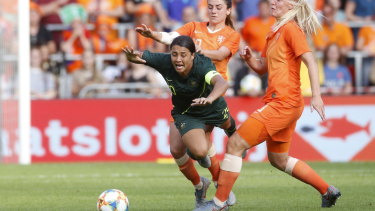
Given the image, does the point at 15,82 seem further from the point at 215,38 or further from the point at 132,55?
the point at 132,55

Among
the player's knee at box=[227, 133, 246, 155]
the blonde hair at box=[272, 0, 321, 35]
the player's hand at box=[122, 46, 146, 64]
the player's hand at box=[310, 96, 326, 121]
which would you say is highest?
the blonde hair at box=[272, 0, 321, 35]

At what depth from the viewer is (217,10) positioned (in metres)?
9.97

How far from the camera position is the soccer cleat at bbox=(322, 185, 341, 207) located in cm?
896

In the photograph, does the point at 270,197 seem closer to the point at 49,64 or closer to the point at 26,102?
the point at 26,102

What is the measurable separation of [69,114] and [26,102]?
0.91 meters

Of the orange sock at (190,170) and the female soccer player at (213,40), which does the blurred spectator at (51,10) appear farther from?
the orange sock at (190,170)

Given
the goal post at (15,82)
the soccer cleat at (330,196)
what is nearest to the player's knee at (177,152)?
the soccer cleat at (330,196)

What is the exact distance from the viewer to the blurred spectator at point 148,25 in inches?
745

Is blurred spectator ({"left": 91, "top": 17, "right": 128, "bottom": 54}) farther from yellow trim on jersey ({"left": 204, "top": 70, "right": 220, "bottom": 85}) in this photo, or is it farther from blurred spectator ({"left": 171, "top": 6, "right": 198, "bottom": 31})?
yellow trim on jersey ({"left": 204, "top": 70, "right": 220, "bottom": 85})

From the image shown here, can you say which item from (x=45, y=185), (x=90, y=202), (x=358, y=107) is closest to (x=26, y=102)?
(x=45, y=185)

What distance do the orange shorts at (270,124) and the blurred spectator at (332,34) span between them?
986cm

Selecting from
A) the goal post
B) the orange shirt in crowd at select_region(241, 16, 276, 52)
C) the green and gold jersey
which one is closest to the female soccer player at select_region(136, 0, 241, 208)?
the green and gold jersey

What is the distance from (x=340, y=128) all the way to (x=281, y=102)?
341 inches

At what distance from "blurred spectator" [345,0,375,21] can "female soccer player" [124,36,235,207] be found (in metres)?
10.4
